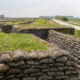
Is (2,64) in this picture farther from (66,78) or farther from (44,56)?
(66,78)

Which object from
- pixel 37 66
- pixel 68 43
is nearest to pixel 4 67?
pixel 37 66

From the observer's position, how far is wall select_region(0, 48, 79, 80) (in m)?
4.32

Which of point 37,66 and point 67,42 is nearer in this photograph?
point 37,66

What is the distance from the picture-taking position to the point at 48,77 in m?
4.69

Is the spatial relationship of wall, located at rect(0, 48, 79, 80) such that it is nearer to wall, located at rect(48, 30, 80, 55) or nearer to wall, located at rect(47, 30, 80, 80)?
wall, located at rect(47, 30, 80, 80)

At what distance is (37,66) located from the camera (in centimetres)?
450

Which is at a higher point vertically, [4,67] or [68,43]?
[4,67]

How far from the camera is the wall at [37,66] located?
4.32m

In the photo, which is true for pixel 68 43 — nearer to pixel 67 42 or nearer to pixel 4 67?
pixel 67 42

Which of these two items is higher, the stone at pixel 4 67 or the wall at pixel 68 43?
the stone at pixel 4 67

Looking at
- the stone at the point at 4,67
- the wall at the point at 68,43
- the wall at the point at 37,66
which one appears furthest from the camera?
the wall at the point at 68,43

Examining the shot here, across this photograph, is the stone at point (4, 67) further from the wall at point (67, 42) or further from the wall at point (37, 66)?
the wall at point (67, 42)

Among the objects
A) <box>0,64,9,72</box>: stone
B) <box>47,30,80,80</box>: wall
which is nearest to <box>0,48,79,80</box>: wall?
<box>0,64,9,72</box>: stone

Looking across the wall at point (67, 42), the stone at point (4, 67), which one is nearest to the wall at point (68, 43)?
the wall at point (67, 42)
